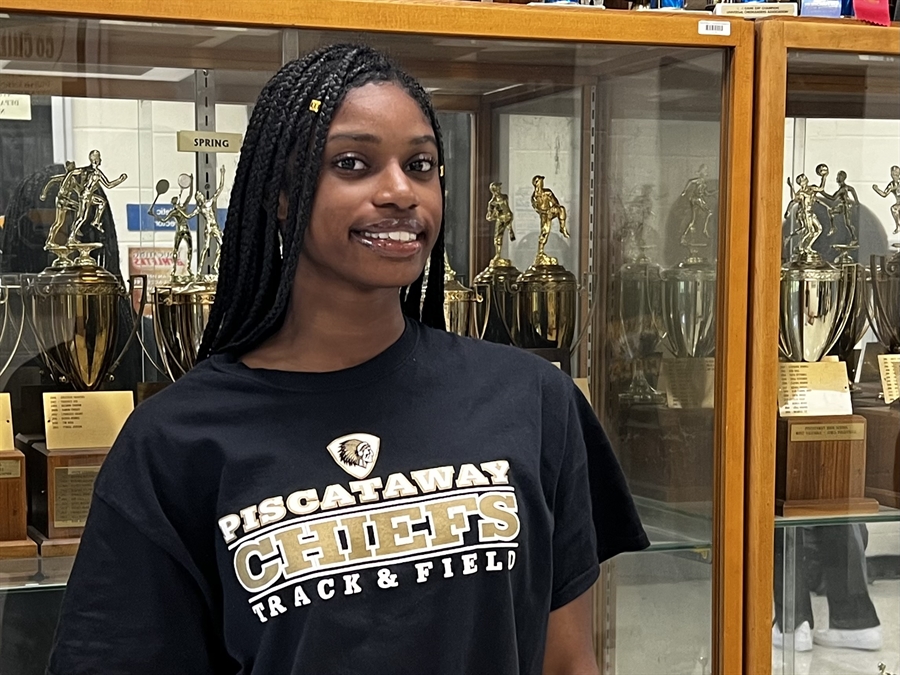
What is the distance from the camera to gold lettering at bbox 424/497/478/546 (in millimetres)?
1048

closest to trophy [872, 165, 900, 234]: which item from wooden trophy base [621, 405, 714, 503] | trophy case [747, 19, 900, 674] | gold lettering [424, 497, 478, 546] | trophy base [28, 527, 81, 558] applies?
trophy case [747, 19, 900, 674]

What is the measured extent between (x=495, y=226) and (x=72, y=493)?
0.60 meters

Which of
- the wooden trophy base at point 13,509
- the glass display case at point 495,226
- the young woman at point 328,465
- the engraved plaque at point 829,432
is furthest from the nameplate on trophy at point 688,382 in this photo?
the wooden trophy base at point 13,509

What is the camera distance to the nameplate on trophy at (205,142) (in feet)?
4.72

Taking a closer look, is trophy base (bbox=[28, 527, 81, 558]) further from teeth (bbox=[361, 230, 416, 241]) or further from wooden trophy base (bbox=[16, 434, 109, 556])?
teeth (bbox=[361, 230, 416, 241])

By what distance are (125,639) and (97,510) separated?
108 millimetres

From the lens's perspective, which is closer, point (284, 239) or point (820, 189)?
point (284, 239)

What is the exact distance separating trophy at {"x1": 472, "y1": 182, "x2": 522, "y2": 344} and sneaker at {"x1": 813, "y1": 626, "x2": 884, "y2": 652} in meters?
0.60

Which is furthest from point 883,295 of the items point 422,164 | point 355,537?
point 355,537

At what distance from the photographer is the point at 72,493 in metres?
1.40

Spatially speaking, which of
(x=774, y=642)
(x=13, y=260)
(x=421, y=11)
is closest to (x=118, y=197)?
(x=13, y=260)

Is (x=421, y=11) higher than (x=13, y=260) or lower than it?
higher

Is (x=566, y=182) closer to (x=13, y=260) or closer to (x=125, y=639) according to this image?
(x=13, y=260)

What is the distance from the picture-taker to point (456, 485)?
1062 mm
